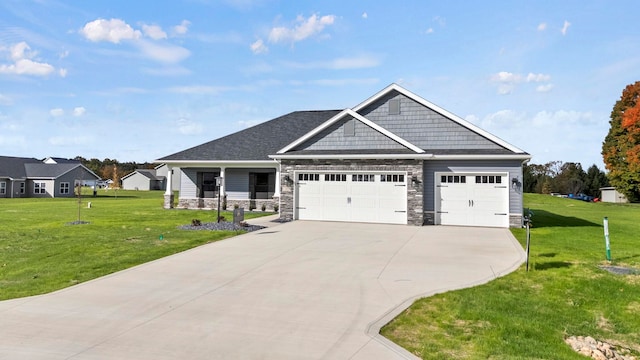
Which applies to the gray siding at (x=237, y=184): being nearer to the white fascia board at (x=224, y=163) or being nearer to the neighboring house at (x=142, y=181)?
the white fascia board at (x=224, y=163)

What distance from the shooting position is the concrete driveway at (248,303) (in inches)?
195

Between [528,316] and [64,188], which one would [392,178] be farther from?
[64,188]

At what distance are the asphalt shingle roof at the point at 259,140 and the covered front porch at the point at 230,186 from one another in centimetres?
68

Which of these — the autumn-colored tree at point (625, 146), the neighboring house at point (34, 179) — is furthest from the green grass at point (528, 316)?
the neighboring house at point (34, 179)

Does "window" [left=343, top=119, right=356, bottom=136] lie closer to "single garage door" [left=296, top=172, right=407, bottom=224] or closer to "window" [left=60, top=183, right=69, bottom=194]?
"single garage door" [left=296, top=172, right=407, bottom=224]

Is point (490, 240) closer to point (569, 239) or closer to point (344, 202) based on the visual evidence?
point (569, 239)

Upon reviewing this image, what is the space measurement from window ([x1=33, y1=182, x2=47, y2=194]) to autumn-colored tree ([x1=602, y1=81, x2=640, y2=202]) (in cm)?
6695

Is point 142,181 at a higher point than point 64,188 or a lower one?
higher

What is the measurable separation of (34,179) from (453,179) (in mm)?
52662

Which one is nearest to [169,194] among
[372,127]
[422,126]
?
[372,127]

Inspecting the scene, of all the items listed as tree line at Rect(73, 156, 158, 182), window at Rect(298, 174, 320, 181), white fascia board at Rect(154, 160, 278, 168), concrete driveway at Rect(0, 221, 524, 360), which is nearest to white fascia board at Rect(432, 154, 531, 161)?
window at Rect(298, 174, 320, 181)

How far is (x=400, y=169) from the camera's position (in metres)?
18.2

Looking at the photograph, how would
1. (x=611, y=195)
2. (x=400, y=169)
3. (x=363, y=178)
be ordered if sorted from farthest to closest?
1. (x=611, y=195)
2. (x=363, y=178)
3. (x=400, y=169)

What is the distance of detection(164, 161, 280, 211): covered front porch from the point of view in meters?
24.9
